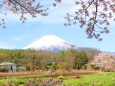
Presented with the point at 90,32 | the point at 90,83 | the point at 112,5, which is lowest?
the point at 90,83

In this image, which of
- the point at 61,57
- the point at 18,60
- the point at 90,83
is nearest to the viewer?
the point at 90,83

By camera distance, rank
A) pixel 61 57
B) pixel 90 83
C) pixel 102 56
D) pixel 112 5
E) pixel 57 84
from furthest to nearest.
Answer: pixel 61 57 < pixel 102 56 < pixel 90 83 < pixel 57 84 < pixel 112 5

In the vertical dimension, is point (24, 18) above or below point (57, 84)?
above

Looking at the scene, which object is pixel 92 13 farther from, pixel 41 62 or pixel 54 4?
pixel 41 62

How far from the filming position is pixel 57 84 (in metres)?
9.89

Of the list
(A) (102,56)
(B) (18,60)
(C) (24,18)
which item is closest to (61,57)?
(B) (18,60)

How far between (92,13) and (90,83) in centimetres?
1094

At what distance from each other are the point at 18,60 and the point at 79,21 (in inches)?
2128

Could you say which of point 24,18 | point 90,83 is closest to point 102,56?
point 90,83

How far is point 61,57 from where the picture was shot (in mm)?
67125

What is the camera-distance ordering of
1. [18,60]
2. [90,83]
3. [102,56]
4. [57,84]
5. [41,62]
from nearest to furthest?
[57,84] < [90,83] < [102,56] < [41,62] < [18,60]

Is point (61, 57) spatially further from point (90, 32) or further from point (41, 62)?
point (90, 32)

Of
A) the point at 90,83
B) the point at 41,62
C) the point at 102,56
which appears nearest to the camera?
the point at 90,83

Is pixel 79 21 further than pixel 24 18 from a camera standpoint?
No
